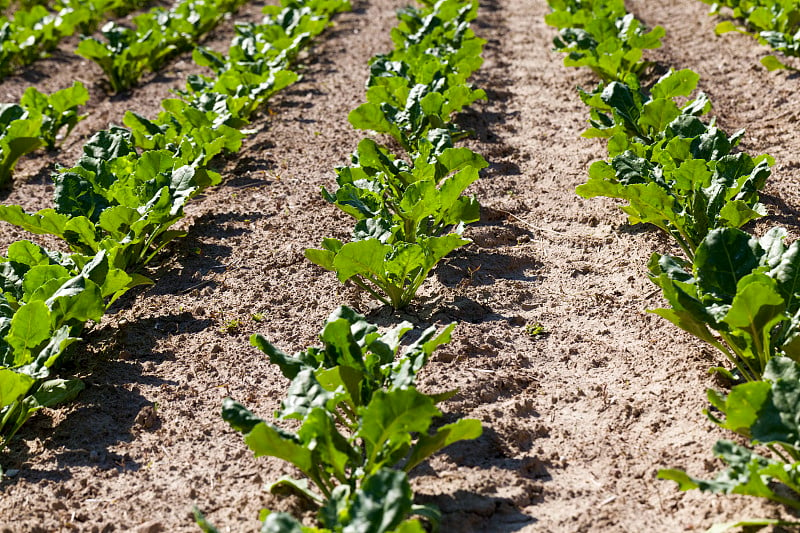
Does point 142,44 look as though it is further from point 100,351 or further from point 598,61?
point 100,351

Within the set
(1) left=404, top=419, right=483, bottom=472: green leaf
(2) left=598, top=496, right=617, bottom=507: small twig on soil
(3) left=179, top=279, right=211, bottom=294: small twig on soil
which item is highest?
(1) left=404, top=419, right=483, bottom=472: green leaf

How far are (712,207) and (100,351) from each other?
112 inches

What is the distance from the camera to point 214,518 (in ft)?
8.94

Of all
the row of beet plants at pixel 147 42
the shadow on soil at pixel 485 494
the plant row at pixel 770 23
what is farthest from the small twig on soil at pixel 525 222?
the row of beet plants at pixel 147 42

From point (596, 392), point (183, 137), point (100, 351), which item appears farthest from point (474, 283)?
point (183, 137)

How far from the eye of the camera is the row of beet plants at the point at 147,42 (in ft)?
25.0

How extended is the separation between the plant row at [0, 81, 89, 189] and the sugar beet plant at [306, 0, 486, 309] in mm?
2263

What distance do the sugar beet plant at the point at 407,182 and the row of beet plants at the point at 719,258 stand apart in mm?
776

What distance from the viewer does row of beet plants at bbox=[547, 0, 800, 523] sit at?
2453 millimetres

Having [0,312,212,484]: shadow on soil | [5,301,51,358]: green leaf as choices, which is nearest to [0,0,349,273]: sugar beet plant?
[0,312,212,484]: shadow on soil

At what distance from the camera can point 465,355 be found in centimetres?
349

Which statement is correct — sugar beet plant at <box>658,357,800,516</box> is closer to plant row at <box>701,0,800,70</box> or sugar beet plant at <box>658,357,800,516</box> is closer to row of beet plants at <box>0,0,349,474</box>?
row of beet plants at <box>0,0,349,474</box>

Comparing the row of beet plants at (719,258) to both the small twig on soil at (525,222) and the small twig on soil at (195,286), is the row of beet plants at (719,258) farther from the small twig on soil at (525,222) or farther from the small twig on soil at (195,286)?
the small twig on soil at (195,286)

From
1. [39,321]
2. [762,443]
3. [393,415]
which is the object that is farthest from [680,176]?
[39,321]
